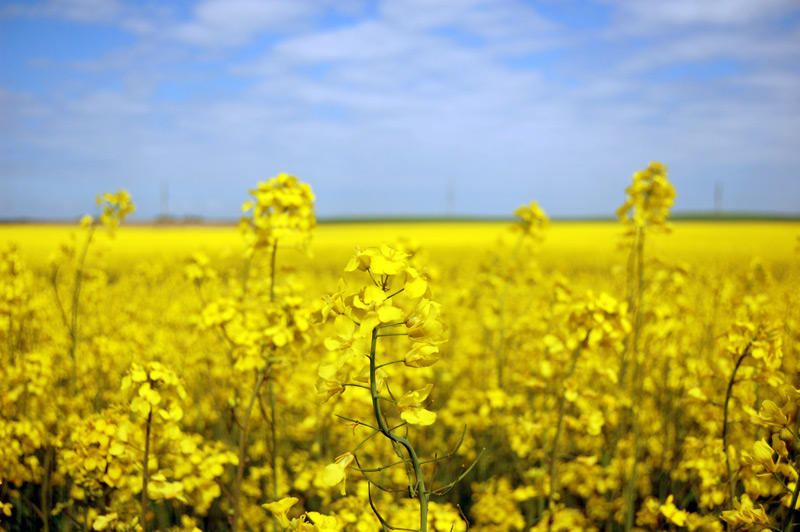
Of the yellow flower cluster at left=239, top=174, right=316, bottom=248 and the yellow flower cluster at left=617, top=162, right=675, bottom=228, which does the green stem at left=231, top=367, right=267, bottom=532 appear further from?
the yellow flower cluster at left=617, top=162, right=675, bottom=228

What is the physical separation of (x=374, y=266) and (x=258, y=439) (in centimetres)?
375

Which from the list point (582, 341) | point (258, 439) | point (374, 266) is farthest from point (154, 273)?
point (374, 266)

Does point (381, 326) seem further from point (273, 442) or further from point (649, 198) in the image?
point (649, 198)

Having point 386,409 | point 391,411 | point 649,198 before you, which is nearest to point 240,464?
point 386,409

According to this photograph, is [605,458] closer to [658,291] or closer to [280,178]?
[658,291]

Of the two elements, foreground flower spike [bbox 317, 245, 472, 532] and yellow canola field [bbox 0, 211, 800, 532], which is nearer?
foreground flower spike [bbox 317, 245, 472, 532]

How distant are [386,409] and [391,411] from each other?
18 cm

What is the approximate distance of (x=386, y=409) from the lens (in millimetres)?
4340

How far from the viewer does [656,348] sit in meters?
4.62

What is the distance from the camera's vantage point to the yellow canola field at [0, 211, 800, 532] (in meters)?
1.62

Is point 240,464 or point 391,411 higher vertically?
point 240,464

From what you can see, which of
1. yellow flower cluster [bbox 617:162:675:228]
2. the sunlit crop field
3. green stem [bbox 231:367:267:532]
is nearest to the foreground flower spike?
the sunlit crop field

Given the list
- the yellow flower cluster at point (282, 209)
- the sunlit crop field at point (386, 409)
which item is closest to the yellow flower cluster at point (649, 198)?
the sunlit crop field at point (386, 409)

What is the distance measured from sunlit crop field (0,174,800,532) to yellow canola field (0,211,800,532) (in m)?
0.02
